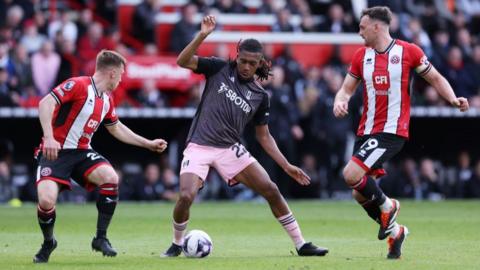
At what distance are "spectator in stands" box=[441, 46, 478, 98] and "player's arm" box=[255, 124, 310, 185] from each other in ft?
46.0

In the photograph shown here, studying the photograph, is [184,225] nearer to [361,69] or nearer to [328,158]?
[361,69]

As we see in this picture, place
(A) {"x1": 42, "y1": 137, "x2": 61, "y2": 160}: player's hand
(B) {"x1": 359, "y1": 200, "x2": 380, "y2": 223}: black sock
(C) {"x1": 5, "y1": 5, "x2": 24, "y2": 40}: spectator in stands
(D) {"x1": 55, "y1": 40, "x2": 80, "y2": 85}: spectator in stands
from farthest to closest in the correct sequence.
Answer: (C) {"x1": 5, "y1": 5, "x2": 24, "y2": 40}: spectator in stands < (D) {"x1": 55, "y1": 40, "x2": 80, "y2": 85}: spectator in stands < (B) {"x1": 359, "y1": 200, "x2": 380, "y2": 223}: black sock < (A) {"x1": 42, "y1": 137, "x2": 61, "y2": 160}: player's hand

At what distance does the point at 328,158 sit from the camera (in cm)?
2511

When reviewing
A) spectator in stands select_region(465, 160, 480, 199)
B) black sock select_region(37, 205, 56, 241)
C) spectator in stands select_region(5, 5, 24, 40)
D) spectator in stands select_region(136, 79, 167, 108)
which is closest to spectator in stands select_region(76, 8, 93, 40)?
spectator in stands select_region(5, 5, 24, 40)

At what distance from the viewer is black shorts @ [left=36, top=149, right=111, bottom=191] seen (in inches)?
441

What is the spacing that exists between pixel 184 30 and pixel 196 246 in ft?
42.8

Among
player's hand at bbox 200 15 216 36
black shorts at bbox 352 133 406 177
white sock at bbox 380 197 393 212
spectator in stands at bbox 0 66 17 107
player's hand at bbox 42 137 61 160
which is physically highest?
player's hand at bbox 200 15 216 36

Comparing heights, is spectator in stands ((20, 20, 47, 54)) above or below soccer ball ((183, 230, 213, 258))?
below

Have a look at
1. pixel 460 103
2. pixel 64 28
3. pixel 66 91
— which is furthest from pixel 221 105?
pixel 64 28

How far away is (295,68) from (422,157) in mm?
4472

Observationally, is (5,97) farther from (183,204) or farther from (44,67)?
(183,204)

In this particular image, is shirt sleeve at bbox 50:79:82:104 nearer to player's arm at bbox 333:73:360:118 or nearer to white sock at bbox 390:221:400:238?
player's arm at bbox 333:73:360:118

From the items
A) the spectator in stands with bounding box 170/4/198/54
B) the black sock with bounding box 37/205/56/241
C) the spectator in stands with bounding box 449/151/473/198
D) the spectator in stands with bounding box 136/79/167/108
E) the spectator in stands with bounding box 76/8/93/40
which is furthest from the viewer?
the spectator in stands with bounding box 449/151/473/198

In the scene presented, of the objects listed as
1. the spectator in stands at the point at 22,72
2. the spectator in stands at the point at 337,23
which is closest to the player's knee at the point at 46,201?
the spectator in stands at the point at 22,72
